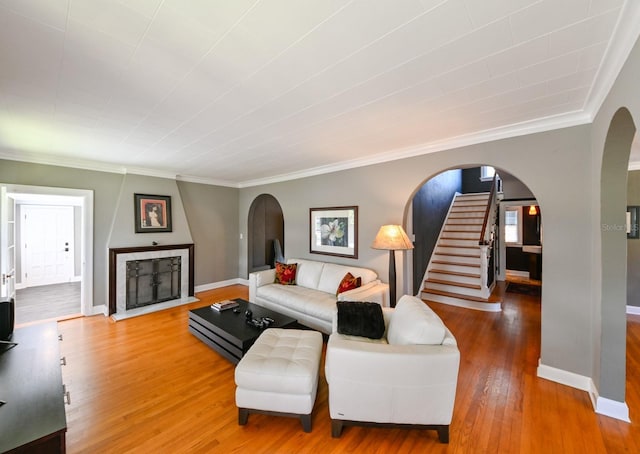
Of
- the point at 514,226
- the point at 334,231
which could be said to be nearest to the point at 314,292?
the point at 334,231

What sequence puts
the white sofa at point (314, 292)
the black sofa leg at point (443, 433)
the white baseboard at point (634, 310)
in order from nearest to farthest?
1. the black sofa leg at point (443, 433)
2. the white sofa at point (314, 292)
3. the white baseboard at point (634, 310)

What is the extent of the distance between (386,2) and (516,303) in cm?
545

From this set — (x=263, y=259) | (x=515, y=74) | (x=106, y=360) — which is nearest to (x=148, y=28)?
(x=515, y=74)

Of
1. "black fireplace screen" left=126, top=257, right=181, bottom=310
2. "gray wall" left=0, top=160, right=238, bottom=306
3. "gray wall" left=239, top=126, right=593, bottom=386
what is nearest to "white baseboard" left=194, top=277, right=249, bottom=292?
"gray wall" left=0, top=160, right=238, bottom=306

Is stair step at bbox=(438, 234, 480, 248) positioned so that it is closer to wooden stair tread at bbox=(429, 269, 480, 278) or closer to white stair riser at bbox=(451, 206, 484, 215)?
wooden stair tread at bbox=(429, 269, 480, 278)

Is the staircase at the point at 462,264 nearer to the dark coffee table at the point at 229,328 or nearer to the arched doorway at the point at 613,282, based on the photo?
the arched doorway at the point at 613,282

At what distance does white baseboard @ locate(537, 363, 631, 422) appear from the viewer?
1.97 metres

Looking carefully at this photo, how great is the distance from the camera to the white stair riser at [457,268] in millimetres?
5009

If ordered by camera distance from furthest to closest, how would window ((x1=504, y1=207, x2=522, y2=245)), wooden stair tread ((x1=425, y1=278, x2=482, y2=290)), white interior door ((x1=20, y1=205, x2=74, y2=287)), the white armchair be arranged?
1. window ((x1=504, y1=207, x2=522, y2=245))
2. white interior door ((x1=20, y1=205, x2=74, y2=287))
3. wooden stair tread ((x1=425, y1=278, x2=482, y2=290))
4. the white armchair

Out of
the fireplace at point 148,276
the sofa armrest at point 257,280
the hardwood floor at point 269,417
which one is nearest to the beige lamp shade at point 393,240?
the hardwood floor at point 269,417

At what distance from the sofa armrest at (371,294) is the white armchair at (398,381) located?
1300 mm

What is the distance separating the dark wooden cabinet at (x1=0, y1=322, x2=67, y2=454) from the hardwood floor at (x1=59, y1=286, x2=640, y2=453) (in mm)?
631

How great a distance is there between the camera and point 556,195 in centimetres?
241

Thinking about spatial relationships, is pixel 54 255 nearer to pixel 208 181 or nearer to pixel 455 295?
pixel 208 181
